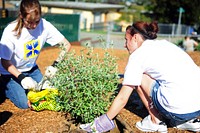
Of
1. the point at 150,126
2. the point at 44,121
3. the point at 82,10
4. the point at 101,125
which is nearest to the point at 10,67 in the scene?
the point at 44,121

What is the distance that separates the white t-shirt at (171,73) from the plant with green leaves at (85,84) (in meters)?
0.39

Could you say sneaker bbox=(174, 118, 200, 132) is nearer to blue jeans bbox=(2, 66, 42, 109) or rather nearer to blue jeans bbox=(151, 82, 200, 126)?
blue jeans bbox=(151, 82, 200, 126)

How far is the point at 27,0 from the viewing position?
127 inches

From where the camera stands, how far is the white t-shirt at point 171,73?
2627mm

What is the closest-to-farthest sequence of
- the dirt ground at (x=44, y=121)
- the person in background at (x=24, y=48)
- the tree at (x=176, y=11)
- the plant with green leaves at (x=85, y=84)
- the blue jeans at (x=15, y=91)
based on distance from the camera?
the plant with green leaves at (x=85, y=84) < the dirt ground at (x=44, y=121) < the person in background at (x=24, y=48) < the blue jeans at (x=15, y=91) < the tree at (x=176, y=11)

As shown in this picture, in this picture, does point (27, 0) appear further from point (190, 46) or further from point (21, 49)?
point (190, 46)

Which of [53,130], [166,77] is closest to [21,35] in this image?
[53,130]

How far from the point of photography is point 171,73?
266 centimetres

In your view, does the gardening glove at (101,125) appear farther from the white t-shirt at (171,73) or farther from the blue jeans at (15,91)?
the blue jeans at (15,91)

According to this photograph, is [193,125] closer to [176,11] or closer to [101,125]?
[101,125]

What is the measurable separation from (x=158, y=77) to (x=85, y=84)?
65cm

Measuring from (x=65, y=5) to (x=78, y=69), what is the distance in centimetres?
2839

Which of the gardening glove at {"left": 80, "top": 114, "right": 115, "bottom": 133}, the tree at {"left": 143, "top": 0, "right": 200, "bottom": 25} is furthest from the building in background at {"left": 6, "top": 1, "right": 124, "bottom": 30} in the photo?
the gardening glove at {"left": 80, "top": 114, "right": 115, "bottom": 133}

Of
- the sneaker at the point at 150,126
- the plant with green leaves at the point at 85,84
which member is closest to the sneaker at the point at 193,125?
the sneaker at the point at 150,126
